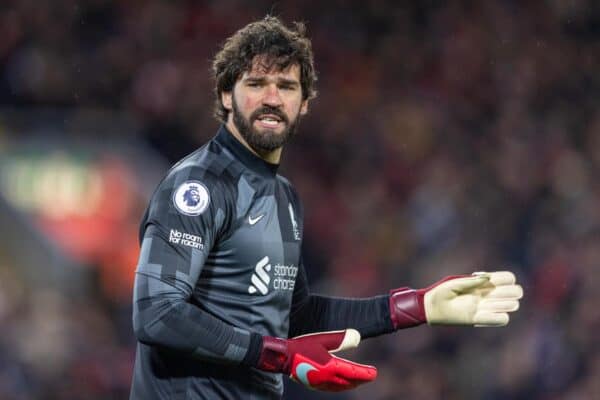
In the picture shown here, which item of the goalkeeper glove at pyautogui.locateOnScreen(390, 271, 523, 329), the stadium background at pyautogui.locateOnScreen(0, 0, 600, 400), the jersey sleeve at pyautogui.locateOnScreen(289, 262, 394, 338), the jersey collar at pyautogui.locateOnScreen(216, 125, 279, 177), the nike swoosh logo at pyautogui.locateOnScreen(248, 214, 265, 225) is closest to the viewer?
the nike swoosh logo at pyautogui.locateOnScreen(248, 214, 265, 225)

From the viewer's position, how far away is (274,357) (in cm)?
277

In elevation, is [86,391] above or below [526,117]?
below

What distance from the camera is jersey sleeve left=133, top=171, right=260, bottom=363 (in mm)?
2670

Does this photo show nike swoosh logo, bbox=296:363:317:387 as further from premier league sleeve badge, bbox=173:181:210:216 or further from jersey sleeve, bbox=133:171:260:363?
premier league sleeve badge, bbox=173:181:210:216

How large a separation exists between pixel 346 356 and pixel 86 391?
1.77 meters

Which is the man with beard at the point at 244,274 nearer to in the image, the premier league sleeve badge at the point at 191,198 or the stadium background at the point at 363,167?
the premier league sleeve badge at the point at 191,198

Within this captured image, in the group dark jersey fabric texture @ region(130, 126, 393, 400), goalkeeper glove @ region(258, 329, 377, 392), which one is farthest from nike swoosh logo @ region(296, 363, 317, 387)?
dark jersey fabric texture @ region(130, 126, 393, 400)

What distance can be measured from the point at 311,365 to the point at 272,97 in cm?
78

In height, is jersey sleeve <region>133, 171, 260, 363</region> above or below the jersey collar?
below

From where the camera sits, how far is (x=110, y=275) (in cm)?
768

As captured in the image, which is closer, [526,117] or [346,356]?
[346,356]

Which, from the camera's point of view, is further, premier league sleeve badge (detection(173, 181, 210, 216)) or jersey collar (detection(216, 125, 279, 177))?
jersey collar (detection(216, 125, 279, 177))

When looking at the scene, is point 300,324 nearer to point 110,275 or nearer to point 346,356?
point 346,356

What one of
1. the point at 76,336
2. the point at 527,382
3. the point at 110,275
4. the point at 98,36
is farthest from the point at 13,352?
the point at 527,382
